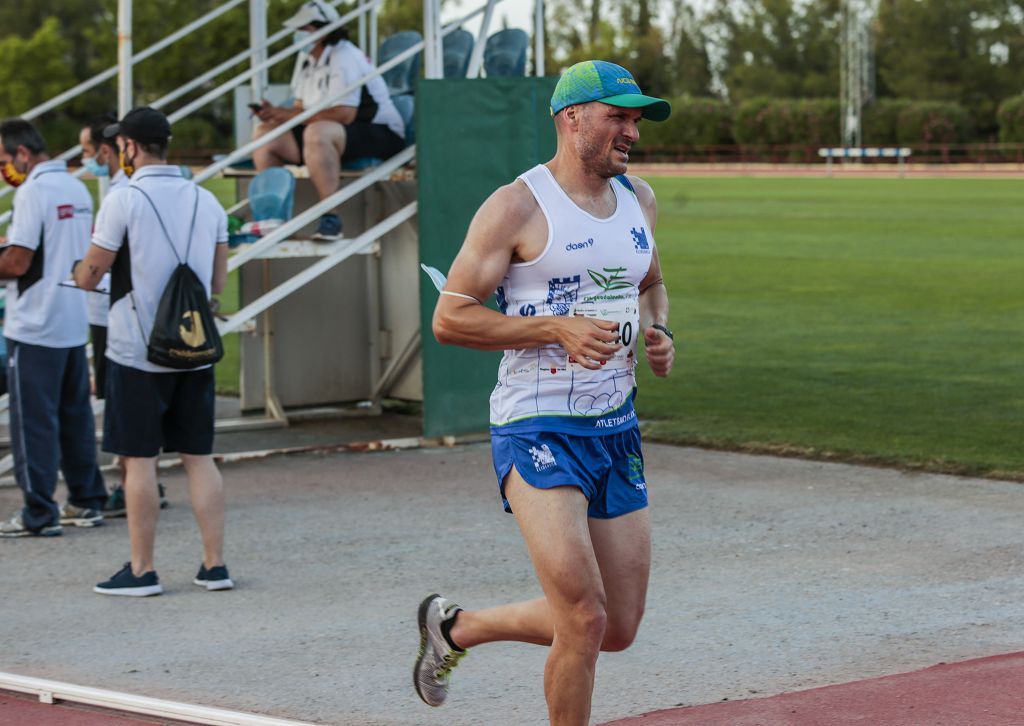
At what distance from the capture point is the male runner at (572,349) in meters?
4.63

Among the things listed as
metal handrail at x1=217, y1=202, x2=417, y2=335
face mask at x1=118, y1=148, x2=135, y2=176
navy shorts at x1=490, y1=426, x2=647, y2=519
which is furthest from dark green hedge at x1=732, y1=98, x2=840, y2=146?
navy shorts at x1=490, y1=426, x2=647, y2=519

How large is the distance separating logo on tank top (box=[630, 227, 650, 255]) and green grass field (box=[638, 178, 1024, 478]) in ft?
17.7

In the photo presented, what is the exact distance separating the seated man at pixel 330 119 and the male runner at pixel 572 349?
20.9 ft

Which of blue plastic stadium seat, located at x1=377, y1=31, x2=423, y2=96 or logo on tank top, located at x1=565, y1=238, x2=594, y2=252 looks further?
blue plastic stadium seat, located at x1=377, y1=31, x2=423, y2=96

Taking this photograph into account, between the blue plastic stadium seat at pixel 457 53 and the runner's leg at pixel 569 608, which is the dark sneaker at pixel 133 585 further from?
the blue plastic stadium seat at pixel 457 53

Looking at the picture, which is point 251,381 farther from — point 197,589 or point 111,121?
point 197,589

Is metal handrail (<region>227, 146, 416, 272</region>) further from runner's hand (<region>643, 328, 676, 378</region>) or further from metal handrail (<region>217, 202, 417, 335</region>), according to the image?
runner's hand (<region>643, 328, 676, 378</region>)

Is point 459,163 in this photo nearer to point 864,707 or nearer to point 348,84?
point 348,84

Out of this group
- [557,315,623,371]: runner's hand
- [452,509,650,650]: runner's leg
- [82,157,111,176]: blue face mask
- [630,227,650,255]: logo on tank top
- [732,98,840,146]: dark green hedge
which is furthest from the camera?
[732,98,840,146]: dark green hedge

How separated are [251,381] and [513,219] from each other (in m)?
8.13

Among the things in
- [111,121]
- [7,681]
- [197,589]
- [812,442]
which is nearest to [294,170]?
[111,121]

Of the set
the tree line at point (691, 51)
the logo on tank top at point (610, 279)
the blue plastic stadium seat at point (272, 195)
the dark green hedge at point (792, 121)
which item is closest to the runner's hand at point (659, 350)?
the logo on tank top at point (610, 279)

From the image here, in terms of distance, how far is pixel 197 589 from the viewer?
7.38 metres

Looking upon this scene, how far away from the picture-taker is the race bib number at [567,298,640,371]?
191 inches
